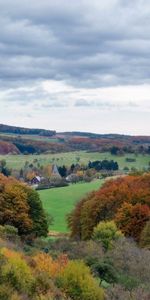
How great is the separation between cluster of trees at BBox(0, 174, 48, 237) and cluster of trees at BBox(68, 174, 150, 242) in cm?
540

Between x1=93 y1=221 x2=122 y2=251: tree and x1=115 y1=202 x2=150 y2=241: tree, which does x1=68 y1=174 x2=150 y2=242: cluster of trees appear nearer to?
x1=115 y1=202 x2=150 y2=241: tree

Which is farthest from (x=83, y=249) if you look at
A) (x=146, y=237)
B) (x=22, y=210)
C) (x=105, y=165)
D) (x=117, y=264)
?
(x=105, y=165)

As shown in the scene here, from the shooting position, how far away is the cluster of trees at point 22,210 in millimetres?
74625

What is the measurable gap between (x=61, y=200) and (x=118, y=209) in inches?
1758

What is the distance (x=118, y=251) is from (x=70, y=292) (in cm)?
1455

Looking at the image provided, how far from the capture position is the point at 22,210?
2980 inches

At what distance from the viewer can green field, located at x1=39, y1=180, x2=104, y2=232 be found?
100213 mm

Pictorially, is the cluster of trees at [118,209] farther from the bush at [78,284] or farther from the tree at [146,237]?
the bush at [78,284]

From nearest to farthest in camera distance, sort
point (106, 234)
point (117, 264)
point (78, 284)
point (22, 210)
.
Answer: point (78, 284) → point (117, 264) → point (106, 234) → point (22, 210)

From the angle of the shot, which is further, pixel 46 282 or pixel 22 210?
pixel 22 210

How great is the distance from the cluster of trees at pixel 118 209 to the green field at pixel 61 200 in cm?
1482

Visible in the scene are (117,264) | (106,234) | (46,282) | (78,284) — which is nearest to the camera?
(46,282)

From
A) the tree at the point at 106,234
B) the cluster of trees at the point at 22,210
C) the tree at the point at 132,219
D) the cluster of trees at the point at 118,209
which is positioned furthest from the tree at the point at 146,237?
the cluster of trees at the point at 22,210

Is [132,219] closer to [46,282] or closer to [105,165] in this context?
[46,282]
